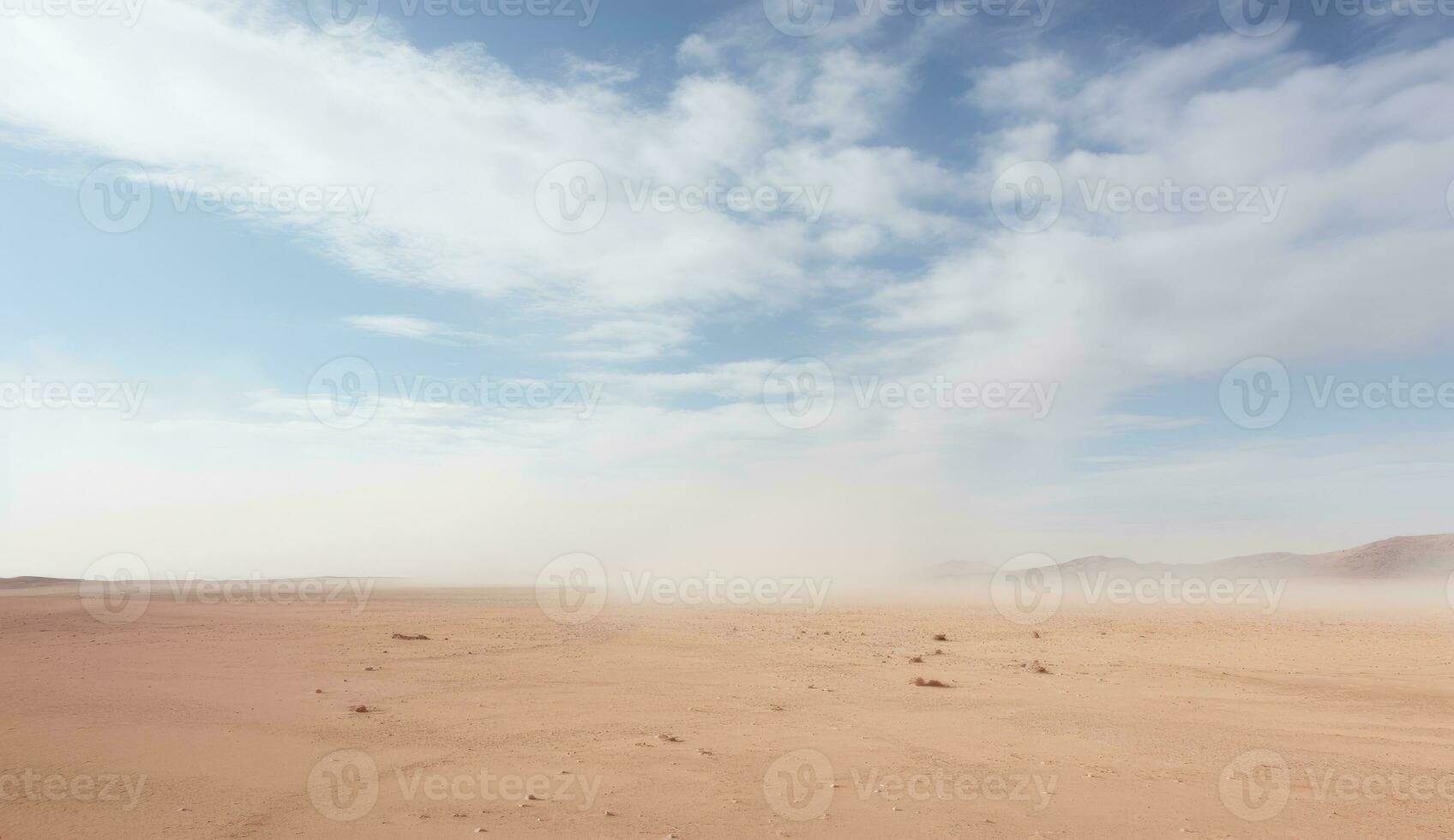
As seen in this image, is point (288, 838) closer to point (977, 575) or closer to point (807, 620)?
point (807, 620)

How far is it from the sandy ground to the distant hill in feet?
386

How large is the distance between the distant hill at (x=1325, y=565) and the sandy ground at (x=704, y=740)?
386ft

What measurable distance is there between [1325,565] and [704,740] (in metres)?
150

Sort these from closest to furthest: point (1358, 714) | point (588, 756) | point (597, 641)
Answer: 1. point (588, 756)
2. point (1358, 714)
3. point (597, 641)

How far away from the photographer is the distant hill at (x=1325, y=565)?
4437 inches

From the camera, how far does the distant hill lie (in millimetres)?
112688

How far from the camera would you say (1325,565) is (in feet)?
406

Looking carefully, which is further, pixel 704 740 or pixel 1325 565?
pixel 1325 565

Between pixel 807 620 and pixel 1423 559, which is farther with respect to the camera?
pixel 1423 559

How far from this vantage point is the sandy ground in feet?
26.5

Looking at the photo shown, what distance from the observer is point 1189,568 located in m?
143

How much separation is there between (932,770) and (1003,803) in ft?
4.21

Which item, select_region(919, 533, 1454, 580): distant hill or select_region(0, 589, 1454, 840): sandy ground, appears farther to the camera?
select_region(919, 533, 1454, 580): distant hill

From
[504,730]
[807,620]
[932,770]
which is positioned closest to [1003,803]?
[932,770]
